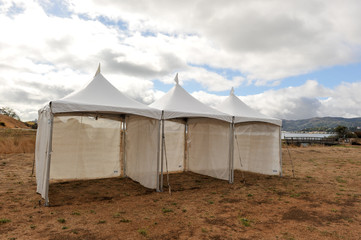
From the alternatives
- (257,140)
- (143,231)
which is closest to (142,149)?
(143,231)

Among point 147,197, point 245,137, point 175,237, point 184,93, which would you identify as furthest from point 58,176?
point 245,137

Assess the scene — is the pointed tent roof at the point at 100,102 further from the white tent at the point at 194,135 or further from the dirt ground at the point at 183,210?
the dirt ground at the point at 183,210

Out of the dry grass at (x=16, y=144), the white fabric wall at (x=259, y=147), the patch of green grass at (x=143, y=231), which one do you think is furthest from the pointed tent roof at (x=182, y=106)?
the dry grass at (x=16, y=144)

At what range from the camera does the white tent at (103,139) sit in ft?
19.2

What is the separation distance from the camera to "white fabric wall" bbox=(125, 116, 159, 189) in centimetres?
620

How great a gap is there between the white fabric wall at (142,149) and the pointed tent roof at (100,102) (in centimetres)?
62

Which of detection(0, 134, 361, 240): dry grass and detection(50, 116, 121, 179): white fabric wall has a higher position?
detection(50, 116, 121, 179): white fabric wall

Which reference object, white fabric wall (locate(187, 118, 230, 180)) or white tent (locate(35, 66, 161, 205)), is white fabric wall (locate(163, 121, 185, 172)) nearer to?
white fabric wall (locate(187, 118, 230, 180))

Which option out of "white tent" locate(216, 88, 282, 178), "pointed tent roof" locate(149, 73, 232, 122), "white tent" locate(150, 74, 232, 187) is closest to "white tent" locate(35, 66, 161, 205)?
"pointed tent roof" locate(149, 73, 232, 122)

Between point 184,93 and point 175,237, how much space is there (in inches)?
196

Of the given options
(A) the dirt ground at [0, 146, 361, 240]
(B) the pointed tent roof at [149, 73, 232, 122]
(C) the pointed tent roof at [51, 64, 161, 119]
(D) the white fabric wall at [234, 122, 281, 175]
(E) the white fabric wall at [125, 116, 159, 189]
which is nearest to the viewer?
(A) the dirt ground at [0, 146, 361, 240]

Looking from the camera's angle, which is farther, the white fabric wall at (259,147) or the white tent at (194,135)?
the white fabric wall at (259,147)

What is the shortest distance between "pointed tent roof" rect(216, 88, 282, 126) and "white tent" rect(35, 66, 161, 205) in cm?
294

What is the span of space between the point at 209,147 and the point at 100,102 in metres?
4.34
